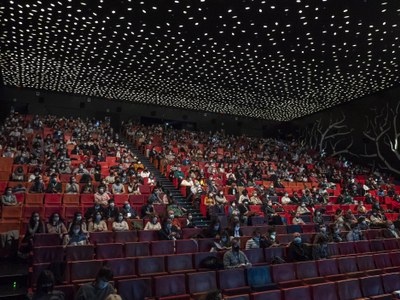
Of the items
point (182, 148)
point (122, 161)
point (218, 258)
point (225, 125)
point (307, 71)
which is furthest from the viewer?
point (225, 125)

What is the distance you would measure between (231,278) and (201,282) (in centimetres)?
48

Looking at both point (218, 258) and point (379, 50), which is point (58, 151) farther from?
point (379, 50)

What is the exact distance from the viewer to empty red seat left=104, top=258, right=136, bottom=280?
4.77 m

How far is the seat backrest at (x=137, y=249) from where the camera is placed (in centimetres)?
559

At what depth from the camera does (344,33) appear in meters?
10.3

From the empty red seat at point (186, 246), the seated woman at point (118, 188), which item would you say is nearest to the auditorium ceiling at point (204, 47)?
the seated woman at point (118, 188)

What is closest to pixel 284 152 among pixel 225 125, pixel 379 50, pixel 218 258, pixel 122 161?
pixel 225 125

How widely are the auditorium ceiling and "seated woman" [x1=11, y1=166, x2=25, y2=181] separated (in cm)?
402

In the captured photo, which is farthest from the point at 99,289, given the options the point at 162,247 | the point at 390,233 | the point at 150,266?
the point at 390,233

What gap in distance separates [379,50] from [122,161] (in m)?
9.36

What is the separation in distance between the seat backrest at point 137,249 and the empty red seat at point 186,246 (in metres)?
0.56

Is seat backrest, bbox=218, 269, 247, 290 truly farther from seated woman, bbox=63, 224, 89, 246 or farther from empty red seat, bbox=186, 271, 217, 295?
seated woman, bbox=63, 224, 89, 246

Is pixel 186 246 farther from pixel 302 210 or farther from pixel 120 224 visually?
pixel 302 210

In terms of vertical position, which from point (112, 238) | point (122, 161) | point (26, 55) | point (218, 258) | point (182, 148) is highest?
point (26, 55)
